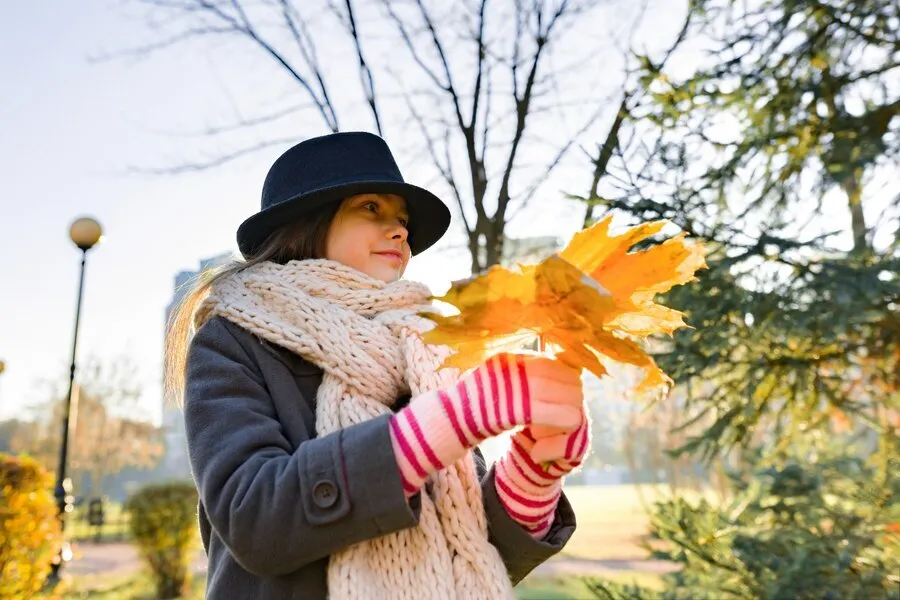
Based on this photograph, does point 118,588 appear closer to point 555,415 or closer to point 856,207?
point 856,207

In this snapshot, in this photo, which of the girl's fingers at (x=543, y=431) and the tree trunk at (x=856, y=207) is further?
the tree trunk at (x=856, y=207)

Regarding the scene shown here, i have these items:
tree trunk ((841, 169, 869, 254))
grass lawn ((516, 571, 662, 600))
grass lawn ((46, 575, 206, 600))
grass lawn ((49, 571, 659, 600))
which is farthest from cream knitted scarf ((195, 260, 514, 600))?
grass lawn ((46, 575, 206, 600))

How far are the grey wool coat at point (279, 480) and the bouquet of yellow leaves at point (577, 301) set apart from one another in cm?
21

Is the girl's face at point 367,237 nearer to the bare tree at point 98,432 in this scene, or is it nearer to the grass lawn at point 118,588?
the grass lawn at point 118,588

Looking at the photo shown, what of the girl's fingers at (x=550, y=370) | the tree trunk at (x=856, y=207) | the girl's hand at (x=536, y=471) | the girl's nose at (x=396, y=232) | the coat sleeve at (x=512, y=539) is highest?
the tree trunk at (x=856, y=207)

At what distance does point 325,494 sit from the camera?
1.00m

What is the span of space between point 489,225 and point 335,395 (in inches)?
151

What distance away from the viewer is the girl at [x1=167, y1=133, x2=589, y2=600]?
100cm

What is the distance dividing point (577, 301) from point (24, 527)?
17.8ft

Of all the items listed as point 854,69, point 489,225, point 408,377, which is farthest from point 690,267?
point 489,225

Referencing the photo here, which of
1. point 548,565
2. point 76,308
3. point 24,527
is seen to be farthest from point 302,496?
point 548,565

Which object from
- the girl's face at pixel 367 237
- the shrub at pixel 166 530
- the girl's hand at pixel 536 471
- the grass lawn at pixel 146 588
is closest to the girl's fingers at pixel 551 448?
the girl's hand at pixel 536 471

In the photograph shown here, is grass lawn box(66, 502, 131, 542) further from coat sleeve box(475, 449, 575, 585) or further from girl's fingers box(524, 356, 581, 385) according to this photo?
girl's fingers box(524, 356, 581, 385)

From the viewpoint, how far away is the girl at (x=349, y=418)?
998mm
